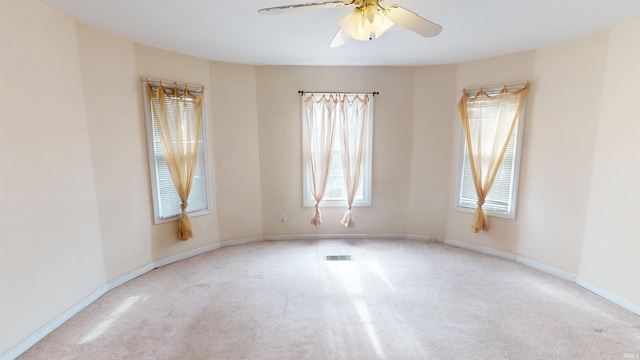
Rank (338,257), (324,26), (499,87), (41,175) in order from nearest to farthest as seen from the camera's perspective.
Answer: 1. (41,175)
2. (324,26)
3. (499,87)
4. (338,257)

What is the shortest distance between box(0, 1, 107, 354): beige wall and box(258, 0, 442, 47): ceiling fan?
1830 millimetres

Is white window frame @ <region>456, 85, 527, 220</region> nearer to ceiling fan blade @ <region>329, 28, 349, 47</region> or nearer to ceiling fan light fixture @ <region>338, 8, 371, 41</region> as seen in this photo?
ceiling fan blade @ <region>329, 28, 349, 47</region>

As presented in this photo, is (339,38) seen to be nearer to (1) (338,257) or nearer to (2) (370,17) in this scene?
(2) (370,17)

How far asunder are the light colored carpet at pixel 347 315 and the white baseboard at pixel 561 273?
0.27 ft

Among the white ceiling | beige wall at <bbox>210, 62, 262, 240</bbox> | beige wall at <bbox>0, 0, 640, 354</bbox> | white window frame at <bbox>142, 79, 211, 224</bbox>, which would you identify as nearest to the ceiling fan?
the white ceiling

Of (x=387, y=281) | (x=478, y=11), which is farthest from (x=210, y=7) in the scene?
A: (x=387, y=281)

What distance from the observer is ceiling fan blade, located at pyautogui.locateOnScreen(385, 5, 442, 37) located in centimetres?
182

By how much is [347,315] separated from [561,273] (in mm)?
2534

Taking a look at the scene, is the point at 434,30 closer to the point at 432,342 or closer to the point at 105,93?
the point at 432,342

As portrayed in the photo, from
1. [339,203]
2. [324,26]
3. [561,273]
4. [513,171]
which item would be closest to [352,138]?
[339,203]

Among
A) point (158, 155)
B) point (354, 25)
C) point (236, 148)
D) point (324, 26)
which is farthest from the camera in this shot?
point (236, 148)

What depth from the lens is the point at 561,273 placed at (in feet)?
10.5

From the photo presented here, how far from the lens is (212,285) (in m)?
3.09

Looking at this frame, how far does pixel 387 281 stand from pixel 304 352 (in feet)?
4.47
